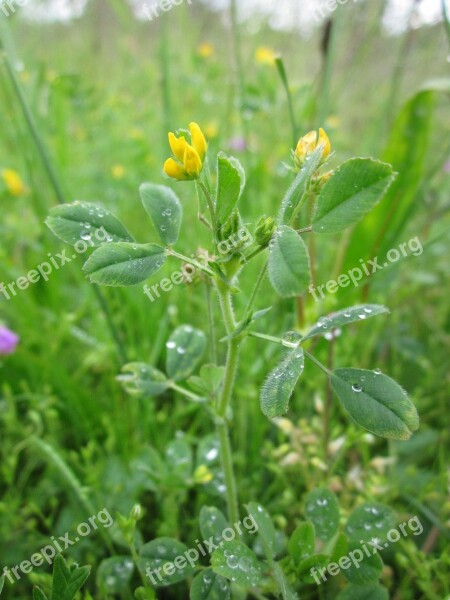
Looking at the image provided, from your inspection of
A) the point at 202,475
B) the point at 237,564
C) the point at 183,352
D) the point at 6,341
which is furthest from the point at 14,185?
the point at 237,564

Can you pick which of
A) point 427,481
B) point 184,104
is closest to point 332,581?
point 427,481

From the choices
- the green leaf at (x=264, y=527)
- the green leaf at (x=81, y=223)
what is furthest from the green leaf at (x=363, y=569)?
the green leaf at (x=81, y=223)

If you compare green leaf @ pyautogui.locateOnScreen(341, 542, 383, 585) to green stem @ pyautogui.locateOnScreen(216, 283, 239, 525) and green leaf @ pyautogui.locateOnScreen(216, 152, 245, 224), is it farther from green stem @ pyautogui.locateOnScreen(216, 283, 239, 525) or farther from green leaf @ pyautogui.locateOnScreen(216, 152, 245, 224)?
green leaf @ pyautogui.locateOnScreen(216, 152, 245, 224)

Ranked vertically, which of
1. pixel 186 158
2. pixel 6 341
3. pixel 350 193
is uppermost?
pixel 6 341

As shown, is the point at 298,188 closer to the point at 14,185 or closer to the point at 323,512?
the point at 323,512

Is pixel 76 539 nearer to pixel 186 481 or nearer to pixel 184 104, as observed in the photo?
pixel 186 481

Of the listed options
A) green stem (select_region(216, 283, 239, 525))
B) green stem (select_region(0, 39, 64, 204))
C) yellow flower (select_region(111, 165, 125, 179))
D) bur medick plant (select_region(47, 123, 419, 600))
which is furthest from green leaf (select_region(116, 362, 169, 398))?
yellow flower (select_region(111, 165, 125, 179))
